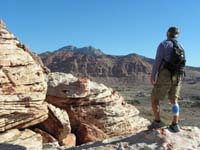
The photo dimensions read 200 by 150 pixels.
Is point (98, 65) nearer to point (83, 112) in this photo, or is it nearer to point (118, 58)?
point (118, 58)

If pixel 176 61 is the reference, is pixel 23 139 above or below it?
below

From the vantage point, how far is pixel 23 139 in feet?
49.8

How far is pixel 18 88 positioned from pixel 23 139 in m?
1.75

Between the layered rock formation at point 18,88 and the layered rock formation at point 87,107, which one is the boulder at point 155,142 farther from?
the layered rock formation at point 87,107

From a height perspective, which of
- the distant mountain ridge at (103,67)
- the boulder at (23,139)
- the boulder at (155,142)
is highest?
the distant mountain ridge at (103,67)

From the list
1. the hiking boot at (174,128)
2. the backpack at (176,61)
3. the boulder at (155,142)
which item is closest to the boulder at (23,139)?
the boulder at (155,142)

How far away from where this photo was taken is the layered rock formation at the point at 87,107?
62.4 feet

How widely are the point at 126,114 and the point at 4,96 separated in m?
7.17

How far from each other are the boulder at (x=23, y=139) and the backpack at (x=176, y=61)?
533 centimetres

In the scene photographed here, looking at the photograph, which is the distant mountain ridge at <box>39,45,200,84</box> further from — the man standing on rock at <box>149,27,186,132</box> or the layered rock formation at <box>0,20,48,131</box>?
the man standing on rock at <box>149,27,186,132</box>

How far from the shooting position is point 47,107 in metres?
17.5

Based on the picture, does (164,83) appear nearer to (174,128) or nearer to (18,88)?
(174,128)

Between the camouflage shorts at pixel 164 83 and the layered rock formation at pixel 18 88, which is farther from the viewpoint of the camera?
the layered rock formation at pixel 18 88

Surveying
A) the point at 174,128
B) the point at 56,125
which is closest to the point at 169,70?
the point at 174,128
